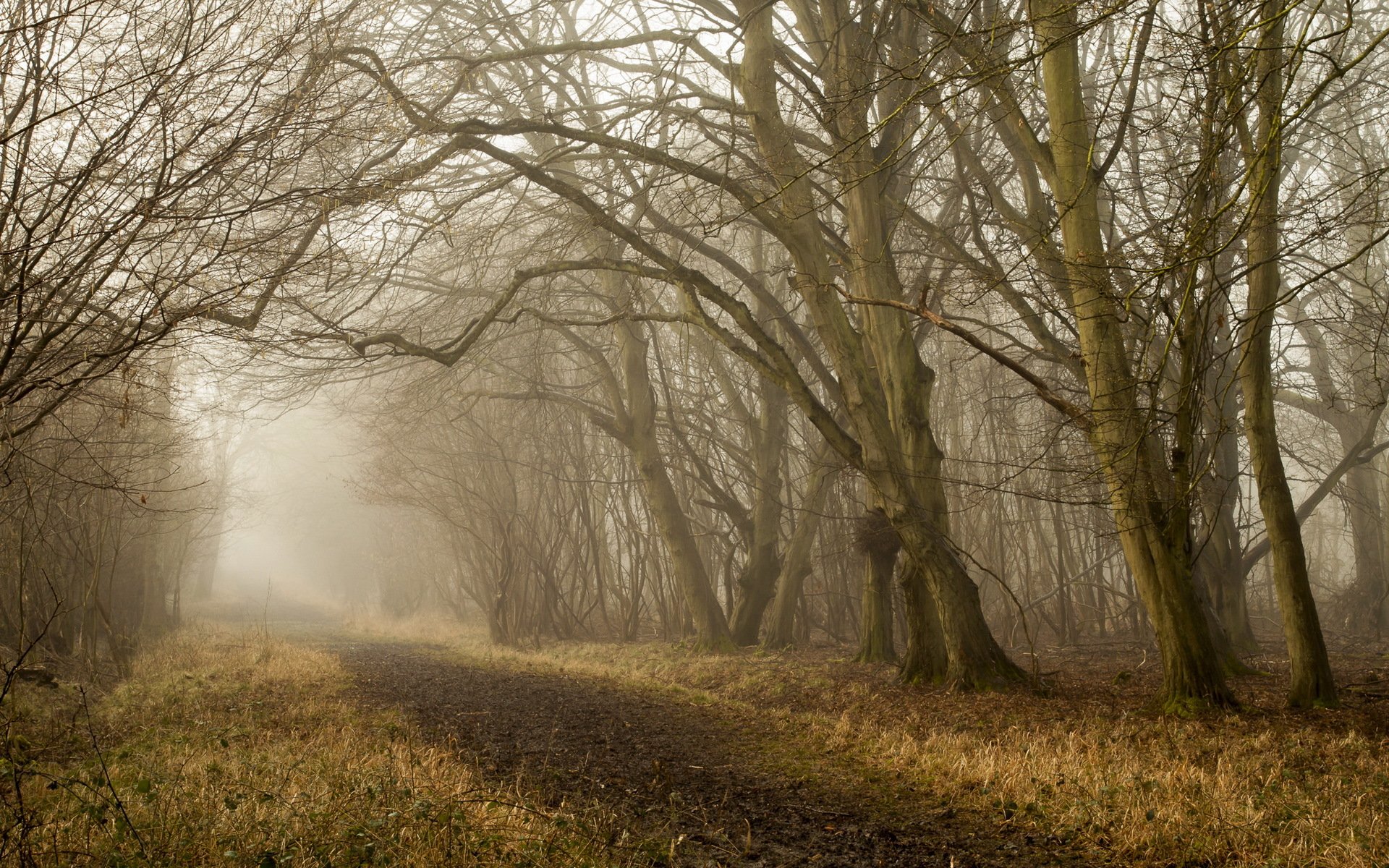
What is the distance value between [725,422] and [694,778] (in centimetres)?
1454

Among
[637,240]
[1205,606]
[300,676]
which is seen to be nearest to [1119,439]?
[1205,606]

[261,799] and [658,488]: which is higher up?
[658,488]

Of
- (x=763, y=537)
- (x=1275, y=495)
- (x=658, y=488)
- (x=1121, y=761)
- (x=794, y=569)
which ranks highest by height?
(x=658, y=488)

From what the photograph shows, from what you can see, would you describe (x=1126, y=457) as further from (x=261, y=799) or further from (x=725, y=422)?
(x=725, y=422)

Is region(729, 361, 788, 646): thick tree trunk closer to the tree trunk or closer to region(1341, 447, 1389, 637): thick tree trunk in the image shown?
the tree trunk

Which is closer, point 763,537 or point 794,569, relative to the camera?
point 794,569

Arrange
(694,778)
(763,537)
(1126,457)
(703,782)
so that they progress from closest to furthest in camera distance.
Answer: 1. (703,782)
2. (694,778)
3. (1126,457)
4. (763,537)

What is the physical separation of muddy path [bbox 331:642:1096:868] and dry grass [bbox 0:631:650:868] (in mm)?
410

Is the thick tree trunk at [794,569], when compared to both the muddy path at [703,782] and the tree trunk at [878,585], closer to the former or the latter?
the tree trunk at [878,585]

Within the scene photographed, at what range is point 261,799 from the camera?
163 inches

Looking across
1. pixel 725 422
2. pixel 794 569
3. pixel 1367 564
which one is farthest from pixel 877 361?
pixel 1367 564

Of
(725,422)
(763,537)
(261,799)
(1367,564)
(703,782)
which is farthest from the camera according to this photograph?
(725,422)

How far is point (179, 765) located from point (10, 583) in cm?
878

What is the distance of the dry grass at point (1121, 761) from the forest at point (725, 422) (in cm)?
4
